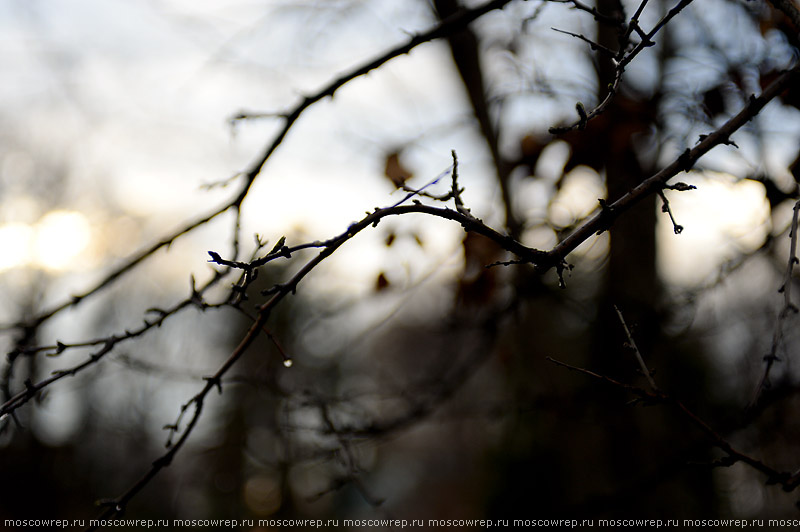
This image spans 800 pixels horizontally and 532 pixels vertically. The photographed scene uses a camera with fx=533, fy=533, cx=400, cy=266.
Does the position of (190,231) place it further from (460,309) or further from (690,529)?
(690,529)

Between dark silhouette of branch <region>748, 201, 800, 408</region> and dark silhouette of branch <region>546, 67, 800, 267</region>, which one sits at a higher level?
dark silhouette of branch <region>546, 67, 800, 267</region>

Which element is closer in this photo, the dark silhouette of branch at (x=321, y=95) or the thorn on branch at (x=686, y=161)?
the thorn on branch at (x=686, y=161)

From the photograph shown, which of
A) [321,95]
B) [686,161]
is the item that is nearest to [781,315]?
[686,161]

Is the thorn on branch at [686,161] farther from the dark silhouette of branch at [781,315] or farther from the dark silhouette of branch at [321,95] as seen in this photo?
the dark silhouette of branch at [321,95]

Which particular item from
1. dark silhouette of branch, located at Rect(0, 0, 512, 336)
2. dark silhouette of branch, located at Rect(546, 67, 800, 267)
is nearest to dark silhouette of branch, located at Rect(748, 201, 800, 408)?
dark silhouette of branch, located at Rect(546, 67, 800, 267)

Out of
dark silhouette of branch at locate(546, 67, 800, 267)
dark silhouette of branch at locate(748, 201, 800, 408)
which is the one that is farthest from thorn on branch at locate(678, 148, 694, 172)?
dark silhouette of branch at locate(748, 201, 800, 408)

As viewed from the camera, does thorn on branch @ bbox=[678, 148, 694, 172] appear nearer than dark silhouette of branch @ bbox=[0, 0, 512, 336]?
Yes

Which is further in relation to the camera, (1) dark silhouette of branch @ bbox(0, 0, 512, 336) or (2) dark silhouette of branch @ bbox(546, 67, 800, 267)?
(1) dark silhouette of branch @ bbox(0, 0, 512, 336)

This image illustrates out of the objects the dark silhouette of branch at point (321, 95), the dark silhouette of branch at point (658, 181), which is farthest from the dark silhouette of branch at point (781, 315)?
the dark silhouette of branch at point (321, 95)

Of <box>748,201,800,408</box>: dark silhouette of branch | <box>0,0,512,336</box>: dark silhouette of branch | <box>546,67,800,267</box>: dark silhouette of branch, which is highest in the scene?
<box>0,0,512,336</box>: dark silhouette of branch

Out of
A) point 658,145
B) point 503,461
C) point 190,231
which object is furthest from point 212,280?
point 503,461

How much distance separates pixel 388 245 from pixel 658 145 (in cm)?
182

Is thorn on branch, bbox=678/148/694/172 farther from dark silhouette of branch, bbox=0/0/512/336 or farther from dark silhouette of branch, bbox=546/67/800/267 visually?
dark silhouette of branch, bbox=0/0/512/336

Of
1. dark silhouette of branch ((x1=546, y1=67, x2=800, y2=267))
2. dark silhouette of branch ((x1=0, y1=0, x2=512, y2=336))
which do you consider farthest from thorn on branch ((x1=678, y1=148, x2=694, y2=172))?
dark silhouette of branch ((x1=0, y1=0, x2=512, y2=336))
